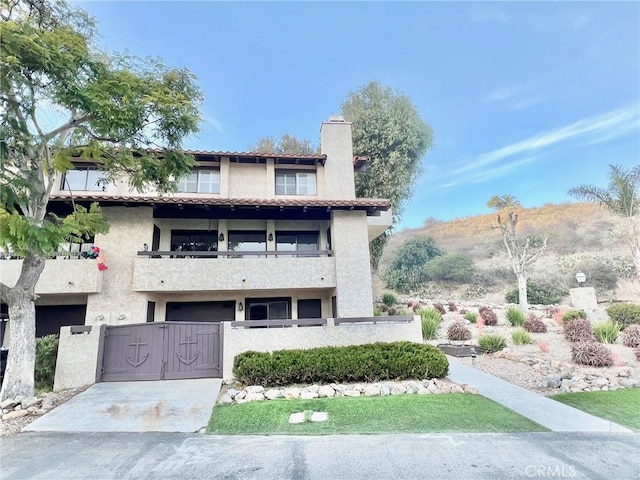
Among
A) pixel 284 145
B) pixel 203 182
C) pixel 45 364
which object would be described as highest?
pixel 284 145

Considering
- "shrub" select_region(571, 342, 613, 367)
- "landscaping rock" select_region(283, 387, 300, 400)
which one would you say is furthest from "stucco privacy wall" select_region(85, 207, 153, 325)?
"shrub" select_region(571, 342, 613, 367)

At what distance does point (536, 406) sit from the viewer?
7.80 m

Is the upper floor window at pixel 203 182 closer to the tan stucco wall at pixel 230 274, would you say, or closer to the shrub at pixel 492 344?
the tan stucco wall at pixel 230 274

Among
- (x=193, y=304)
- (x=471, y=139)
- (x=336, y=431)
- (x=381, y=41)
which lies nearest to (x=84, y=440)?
(x=336, y=431)

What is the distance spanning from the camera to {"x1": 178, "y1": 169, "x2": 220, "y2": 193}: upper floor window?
1638 centimetres

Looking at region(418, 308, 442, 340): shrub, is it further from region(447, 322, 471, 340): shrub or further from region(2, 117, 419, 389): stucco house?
region(2, 117, 419, 389): stucco house

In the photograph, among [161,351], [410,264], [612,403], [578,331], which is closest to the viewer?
[612,403]

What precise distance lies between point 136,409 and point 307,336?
17.5 ft

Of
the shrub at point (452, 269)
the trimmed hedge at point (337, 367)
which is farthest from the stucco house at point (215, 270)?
the shrub at point (452, 269)

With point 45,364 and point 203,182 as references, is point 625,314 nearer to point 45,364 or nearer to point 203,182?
point 203,182

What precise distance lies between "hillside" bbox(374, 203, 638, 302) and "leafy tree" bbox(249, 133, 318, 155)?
12.3 meters

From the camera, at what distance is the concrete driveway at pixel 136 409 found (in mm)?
6828

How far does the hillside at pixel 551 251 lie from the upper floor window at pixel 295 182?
11.5 metres

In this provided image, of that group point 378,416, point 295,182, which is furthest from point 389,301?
point 378,416
